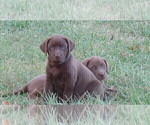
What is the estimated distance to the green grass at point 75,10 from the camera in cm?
451

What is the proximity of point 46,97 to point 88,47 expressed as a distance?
2.34 ft

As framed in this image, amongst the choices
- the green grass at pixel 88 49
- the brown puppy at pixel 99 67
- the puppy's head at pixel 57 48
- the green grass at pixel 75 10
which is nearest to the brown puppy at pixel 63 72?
the puppy's head at pixel 57 48

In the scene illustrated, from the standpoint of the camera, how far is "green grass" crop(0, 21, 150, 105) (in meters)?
4.00

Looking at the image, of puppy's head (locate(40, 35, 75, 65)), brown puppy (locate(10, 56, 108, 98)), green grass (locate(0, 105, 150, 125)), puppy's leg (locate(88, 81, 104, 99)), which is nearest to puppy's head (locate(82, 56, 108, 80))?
brown puppy (locate(10, 56, 108, 98))

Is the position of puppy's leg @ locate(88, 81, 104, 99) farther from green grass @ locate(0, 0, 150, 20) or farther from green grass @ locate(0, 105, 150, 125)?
green grass @ locate(0, 0, 150, 20)

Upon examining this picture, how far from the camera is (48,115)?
11.2 feet

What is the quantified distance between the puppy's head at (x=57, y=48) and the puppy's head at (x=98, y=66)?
0.36m

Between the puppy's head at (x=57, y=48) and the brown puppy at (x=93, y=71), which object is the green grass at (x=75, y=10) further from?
the puppy's head at (x=57, y=48)

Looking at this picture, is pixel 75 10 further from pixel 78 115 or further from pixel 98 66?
pixel 78 115

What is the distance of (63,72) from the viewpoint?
3725 millimetres

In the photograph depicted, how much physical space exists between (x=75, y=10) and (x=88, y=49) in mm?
490

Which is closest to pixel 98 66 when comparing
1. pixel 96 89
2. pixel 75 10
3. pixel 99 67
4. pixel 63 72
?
pixel 99 67

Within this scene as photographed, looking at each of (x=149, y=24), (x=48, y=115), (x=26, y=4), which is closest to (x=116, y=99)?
(x=48, y=115)

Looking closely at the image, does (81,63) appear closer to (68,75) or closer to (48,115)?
(68,75)
